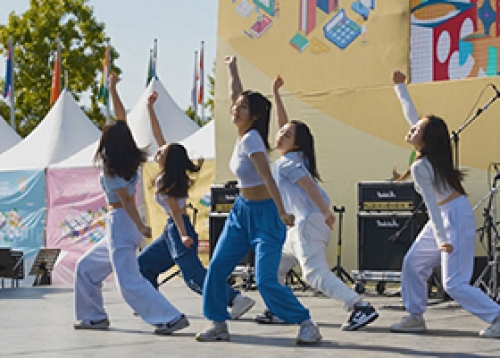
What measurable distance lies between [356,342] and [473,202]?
17.8 feet

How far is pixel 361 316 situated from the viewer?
22.9ft

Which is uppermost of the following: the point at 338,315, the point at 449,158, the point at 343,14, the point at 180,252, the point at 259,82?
the point at 343,14

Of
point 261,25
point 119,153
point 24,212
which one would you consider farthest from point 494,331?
point 24,212

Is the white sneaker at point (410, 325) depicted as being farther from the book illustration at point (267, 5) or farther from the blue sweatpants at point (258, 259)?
the book illustration at point (267, 5)

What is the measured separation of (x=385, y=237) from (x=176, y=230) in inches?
144

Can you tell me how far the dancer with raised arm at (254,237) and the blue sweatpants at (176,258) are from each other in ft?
4.49

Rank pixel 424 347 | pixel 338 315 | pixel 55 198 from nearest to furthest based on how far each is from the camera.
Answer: pixel 424 347 < pixel 338 315 < pixel 55 198

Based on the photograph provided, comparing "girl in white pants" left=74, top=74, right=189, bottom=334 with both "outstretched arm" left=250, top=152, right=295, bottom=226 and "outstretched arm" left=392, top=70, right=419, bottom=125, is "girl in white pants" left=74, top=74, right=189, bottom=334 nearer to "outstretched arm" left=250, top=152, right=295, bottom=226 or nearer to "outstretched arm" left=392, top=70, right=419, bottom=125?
"outstretched arm" left=250, top=152, right=295, bottom=226

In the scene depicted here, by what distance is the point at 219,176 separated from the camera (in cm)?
1383

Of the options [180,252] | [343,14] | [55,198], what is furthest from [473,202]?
[55,198]

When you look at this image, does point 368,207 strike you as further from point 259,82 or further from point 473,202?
point 259,82

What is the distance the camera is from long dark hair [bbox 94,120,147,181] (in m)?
6.90

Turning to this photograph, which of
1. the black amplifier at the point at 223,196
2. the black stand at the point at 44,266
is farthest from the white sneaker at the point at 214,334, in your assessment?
the black stand at the point at 44,266

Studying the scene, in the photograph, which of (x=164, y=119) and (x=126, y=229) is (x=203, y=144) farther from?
(x=126, y=229)
